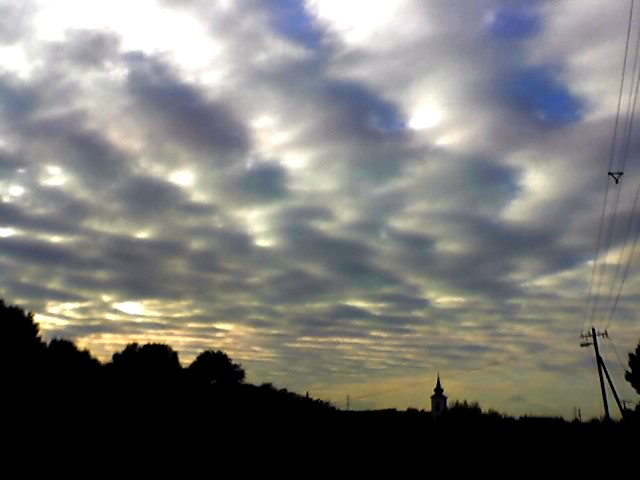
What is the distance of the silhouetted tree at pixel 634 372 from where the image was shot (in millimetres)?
105000

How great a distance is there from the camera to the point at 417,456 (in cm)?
3369

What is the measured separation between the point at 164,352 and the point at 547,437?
77.7m

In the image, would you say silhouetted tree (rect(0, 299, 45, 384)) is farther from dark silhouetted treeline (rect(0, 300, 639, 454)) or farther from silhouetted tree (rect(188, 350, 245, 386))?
silhouetted tree (rect(188, 350, 245, 386))

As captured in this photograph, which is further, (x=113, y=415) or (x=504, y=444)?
(x=504, y=444)

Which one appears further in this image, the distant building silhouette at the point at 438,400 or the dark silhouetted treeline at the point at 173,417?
the distant building silhouette at the point at 438,400

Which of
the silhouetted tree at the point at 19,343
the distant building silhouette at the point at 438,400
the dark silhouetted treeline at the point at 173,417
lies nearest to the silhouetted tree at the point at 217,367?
the distant building silhouette at the point at 438,400

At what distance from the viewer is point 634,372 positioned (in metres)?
106

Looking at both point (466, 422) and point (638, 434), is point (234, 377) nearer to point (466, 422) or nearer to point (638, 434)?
point (466, 422)

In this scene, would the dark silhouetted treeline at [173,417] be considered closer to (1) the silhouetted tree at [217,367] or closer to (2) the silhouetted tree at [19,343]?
(2) the silhouetted tree at [19,343]

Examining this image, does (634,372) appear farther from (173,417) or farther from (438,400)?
(173,417)

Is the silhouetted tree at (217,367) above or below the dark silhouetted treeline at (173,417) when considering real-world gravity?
above

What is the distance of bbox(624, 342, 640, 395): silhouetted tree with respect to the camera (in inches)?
4134

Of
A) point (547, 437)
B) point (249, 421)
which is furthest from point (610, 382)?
point (249, 421)

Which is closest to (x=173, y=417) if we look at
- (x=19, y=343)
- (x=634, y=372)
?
(x=19, y=343)
